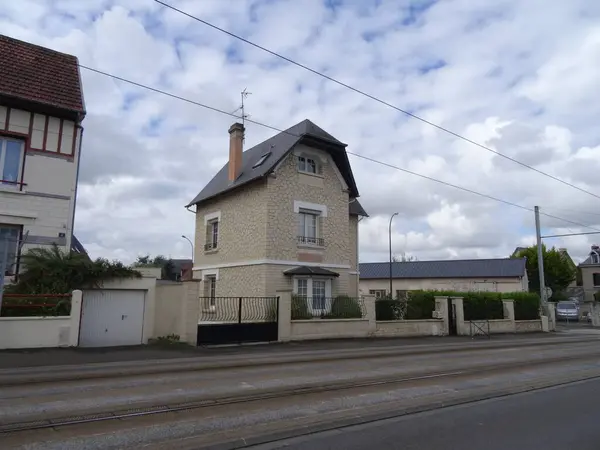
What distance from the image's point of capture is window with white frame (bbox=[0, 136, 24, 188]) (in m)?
16.5

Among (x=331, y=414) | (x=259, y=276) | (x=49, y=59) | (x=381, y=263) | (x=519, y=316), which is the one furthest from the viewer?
(x=381, y=263)

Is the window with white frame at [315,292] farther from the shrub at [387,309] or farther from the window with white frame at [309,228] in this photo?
the shrub at [387,309]

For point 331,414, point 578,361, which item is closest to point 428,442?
point 331,414

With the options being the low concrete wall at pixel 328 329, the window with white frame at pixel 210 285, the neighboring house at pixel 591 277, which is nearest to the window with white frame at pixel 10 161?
the low concrete wall at pixel 328 329

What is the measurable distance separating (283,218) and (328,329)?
559cm

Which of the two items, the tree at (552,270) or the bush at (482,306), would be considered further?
the tree at (552,270)

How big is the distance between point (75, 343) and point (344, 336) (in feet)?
33.6

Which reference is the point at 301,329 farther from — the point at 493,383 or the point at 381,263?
the point at 381,263

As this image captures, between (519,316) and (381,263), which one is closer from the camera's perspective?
(519,316)

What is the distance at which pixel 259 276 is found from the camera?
22094 mm

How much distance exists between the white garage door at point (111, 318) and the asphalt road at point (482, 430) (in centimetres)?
1201

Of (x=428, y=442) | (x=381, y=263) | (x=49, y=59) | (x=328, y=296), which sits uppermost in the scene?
(x=49, y=59)

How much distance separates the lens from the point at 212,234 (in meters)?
27.1

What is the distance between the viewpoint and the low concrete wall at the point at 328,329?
18922 millimetres
